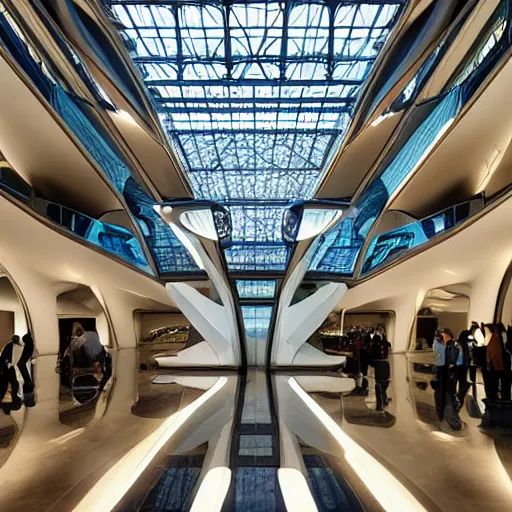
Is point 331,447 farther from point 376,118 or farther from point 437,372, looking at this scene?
point 437,372

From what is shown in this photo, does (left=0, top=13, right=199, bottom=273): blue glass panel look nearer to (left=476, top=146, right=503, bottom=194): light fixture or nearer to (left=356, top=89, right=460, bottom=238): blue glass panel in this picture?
(left=356, top=89, right=460, bottom=238): blue glass panel

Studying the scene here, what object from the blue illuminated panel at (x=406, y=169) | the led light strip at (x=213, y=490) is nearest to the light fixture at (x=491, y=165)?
the blue illuminated panel at (x=406, y=169)

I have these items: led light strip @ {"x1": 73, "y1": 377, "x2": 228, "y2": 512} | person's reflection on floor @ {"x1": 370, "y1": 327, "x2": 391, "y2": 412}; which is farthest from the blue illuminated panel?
led light strip @ {"x1": 73, "y1": 377, "x2": 228, "y2": 512}

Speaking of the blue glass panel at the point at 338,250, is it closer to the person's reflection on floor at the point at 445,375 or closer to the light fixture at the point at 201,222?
the light fixture at the point at 201,222

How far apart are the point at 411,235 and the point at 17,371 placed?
806cm

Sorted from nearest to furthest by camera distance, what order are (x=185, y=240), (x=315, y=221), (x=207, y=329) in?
(x=315, y=221), (x=185, y=240), (x=207, y=329)

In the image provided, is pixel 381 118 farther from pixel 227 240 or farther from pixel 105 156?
pixel 227 240

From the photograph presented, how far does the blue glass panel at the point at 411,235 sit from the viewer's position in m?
8.70

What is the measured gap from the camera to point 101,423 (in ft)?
16.9

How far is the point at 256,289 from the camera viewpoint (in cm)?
1706

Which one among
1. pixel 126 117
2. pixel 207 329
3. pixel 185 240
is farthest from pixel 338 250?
pixel 126 117

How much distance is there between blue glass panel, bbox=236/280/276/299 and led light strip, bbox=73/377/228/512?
1116cm

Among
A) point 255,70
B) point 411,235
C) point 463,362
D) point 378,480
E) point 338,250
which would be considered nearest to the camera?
point 378,480

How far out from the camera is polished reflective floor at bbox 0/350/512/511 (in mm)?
2846
